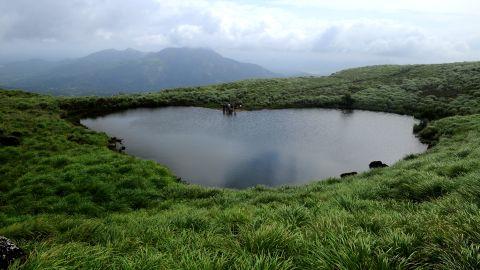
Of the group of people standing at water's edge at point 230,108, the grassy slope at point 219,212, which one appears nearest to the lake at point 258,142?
the group of people standing at water's edge at point 230,108

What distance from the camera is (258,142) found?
129ft

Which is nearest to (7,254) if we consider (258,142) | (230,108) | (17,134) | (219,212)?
(219,212)

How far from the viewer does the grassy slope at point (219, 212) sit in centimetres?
734

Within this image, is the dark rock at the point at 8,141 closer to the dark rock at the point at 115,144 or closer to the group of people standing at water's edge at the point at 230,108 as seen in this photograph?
the dark rock at the point at 115,144

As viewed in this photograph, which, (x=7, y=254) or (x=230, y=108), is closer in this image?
(x=7, y=254)

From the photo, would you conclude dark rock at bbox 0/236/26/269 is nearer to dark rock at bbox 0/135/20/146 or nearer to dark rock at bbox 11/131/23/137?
dark rock at bbox 0/135/20/146

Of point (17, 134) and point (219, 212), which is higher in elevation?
point (17, 134)

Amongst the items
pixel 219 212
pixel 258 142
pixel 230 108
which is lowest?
pixel 258 142

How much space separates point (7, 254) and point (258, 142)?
108 feet

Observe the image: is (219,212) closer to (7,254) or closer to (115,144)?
(7,254)

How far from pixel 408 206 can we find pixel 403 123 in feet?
141

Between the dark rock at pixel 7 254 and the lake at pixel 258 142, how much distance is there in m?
19.4

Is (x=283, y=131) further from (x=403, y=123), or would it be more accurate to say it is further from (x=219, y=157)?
(x=403, y=123)

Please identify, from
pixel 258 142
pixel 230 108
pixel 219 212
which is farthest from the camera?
pixel 230 108
